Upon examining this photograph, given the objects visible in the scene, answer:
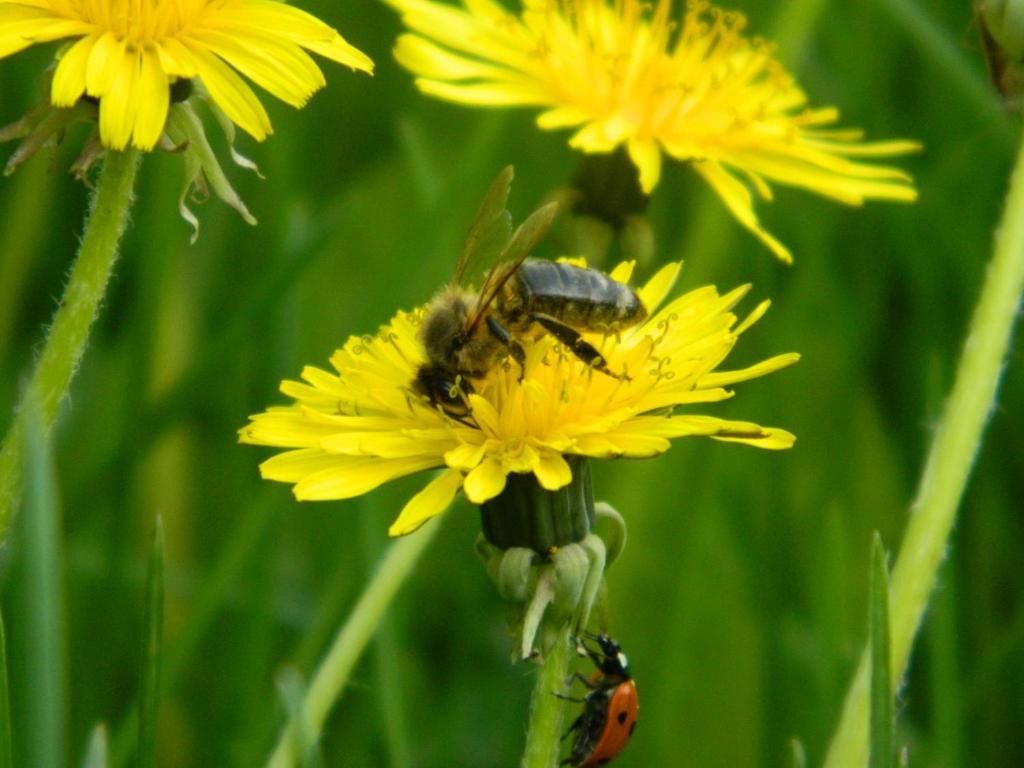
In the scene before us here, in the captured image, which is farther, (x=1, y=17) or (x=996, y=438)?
(x=996, y=438)

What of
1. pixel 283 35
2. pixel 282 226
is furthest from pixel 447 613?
pixel 283 35

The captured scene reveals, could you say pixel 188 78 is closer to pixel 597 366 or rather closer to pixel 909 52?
pixel 597 366

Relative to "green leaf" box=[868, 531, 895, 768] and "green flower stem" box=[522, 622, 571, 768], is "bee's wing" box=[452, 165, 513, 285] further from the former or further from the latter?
"green leaf" box=[868, 531, 895, 768]

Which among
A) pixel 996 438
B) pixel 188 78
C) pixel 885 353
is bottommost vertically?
pixel 996 438

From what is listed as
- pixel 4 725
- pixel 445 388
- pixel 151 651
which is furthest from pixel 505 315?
pixel 4 725

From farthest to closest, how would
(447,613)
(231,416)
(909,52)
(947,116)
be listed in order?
(909,52), (947,116), (447,613), (231,416)

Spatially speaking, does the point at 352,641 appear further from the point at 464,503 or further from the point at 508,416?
the point at 464,503

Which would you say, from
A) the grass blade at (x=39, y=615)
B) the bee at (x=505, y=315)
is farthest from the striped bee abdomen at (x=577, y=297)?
the grass blade at (x=39, y=615)
